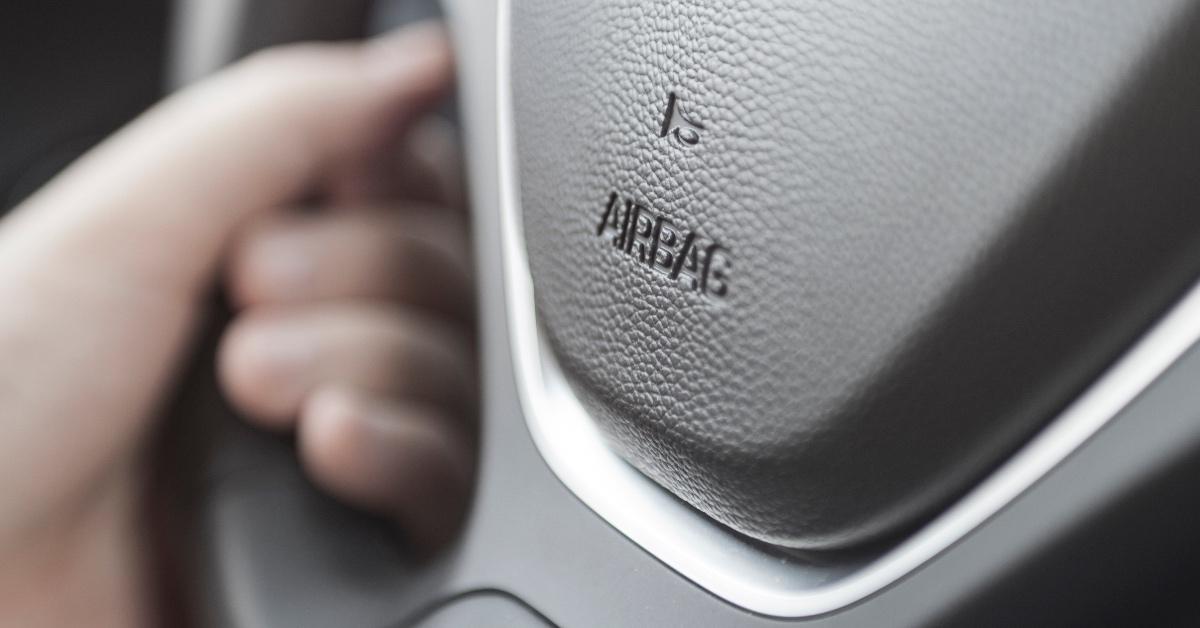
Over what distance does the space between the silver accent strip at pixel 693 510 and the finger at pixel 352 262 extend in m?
0.17

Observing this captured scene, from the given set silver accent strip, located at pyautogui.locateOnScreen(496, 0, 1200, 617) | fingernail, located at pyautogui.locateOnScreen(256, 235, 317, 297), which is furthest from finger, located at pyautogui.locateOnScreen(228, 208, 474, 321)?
silver accent strip, located at pyautogui.locateOnScreen(496, 0, 1200, 617)

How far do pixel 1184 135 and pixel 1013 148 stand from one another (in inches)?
1.4

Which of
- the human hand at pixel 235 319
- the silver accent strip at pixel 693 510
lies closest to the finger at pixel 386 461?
the human hand at pixel 235 319

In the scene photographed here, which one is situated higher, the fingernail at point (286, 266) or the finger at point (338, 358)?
the fingernail at point (286, 266)

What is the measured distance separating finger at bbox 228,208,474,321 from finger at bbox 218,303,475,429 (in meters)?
0.01

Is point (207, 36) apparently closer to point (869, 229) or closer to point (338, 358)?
point (338, 358)

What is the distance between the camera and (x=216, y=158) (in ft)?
1.68

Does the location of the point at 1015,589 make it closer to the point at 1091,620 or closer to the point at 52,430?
the point at 1091,620

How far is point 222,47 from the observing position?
0.59 m

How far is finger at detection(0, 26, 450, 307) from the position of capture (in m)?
0.50

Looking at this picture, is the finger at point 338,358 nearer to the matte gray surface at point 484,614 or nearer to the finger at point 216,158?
the finger at point 216,158

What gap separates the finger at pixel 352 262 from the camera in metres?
0.53

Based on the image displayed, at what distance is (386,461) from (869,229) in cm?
26

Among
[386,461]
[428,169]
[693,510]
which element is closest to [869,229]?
[693,510]
